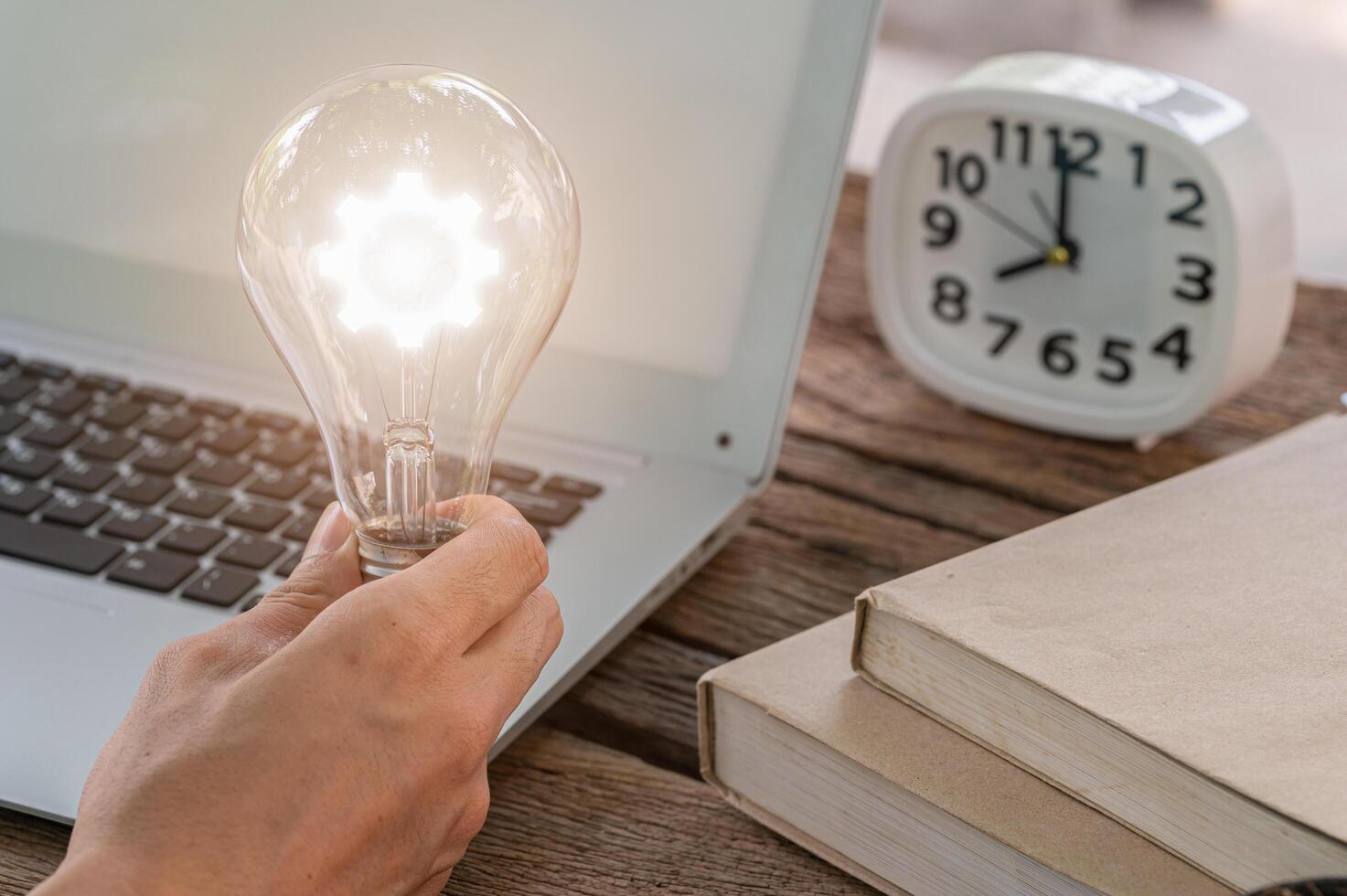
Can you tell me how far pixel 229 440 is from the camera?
2.23ft

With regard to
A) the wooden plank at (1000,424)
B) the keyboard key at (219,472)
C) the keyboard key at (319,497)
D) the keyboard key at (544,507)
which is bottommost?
the keyboard key at (219,472)

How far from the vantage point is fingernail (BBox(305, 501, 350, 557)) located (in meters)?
0.46

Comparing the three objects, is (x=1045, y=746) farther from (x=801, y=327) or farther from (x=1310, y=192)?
(x=1310, y=192)

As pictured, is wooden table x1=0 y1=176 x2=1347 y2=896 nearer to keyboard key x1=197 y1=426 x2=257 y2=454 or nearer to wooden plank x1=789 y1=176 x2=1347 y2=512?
wooden plank x1=789 y1=176 x2=1347 y2=512

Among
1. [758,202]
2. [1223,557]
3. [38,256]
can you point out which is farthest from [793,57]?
[38,256]

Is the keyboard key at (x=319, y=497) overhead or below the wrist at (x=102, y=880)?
below

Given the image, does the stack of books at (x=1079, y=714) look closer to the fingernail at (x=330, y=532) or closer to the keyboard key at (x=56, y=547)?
the fingernail at (x=330, y=532)

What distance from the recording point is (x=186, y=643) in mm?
395

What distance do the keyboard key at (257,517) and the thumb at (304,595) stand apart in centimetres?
16

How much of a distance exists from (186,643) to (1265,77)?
383 cm

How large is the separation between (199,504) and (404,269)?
0.77ft

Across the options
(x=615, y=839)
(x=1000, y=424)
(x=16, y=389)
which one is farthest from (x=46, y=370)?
(x=1000, y=424)

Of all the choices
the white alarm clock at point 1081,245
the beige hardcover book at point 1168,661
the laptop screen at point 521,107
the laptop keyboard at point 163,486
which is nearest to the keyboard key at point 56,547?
the laptop keyboard at point 163,486

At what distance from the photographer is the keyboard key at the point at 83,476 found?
0.63m
